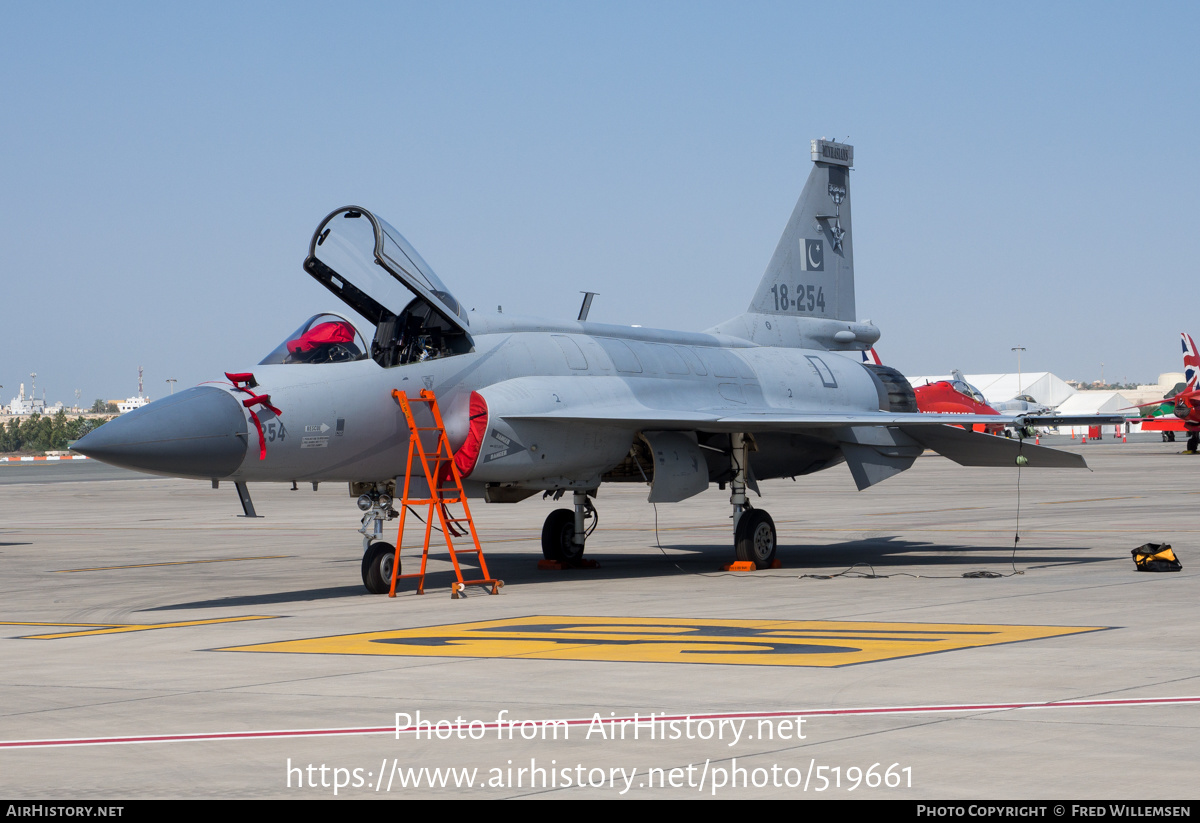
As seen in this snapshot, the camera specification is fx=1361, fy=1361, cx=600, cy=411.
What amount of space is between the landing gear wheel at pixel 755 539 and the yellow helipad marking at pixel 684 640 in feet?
18.3

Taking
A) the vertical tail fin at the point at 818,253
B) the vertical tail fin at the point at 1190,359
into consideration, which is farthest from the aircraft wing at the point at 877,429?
the vertical tail fin at the point at 1190,359

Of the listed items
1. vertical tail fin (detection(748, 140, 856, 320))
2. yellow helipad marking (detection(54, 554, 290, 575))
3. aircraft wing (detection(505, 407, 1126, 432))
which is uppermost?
vertical tail fin (detection(748, 140, 856, 320))

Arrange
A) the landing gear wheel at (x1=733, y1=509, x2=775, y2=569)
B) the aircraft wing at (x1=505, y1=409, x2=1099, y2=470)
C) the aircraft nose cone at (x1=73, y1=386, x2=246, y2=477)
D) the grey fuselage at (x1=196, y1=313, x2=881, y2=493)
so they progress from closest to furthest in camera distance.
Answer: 1. the aircraft nose cone at (x1=73, y1=386, x2=246, y2=477)
2. the grey fuselage at (x1=196, y1=313, x2=881, y2=493)
3. the aircraft wing at (x1=505, y1=409, x2=1099, y2=470)
4. the landing gear wheel at (x1=733, y1=509, x2=775, y2=569)

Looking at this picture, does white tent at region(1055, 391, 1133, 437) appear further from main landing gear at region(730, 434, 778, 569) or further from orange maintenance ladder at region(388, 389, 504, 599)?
orange maintenance ladder at region(388, 389, 504, 599)

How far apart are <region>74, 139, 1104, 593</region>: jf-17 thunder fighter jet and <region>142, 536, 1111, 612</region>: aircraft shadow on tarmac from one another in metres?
0.78

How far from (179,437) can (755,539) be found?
7754mm

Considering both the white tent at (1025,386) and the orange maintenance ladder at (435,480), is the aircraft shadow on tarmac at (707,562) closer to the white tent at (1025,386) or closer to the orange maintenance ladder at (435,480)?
the orange maintenance ladder at (435,480)

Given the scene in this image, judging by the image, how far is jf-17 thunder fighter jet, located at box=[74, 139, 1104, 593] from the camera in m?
13.8

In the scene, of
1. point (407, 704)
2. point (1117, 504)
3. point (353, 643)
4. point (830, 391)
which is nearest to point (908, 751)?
point (407, 704)

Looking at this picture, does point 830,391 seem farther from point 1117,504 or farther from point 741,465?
point 1117,504

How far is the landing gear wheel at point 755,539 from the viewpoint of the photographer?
A: 17.6 meters

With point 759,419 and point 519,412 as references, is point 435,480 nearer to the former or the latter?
point 519,412

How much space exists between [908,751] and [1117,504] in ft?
83.7

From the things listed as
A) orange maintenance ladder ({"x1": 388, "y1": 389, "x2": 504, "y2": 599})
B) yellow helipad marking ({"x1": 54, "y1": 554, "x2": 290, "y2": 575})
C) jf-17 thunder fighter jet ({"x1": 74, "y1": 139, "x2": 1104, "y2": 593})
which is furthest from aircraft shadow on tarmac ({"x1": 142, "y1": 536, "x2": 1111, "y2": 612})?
A: yellow helipad marking ({"x1": 54, "y1": 554, "x2": 290, "y2": 575})
